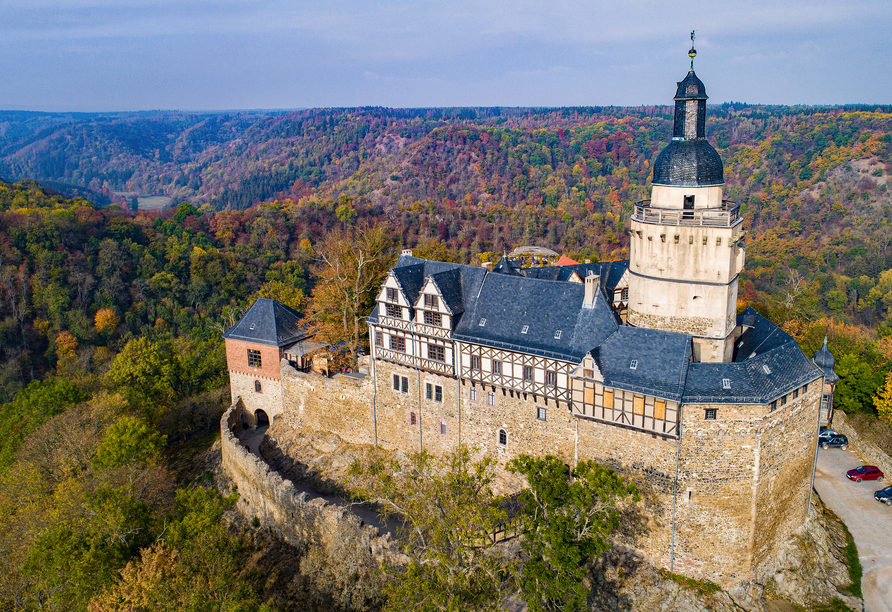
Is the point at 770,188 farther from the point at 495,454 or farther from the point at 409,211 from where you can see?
the point at 495,454

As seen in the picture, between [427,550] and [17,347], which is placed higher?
[427,550]

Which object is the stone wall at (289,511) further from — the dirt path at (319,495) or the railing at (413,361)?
the railing at (413,361)

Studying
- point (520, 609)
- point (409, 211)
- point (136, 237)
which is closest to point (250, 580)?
point (520, 609)

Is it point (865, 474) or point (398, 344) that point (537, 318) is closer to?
point (398, 344)

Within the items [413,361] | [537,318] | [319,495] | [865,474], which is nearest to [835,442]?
[865,474]

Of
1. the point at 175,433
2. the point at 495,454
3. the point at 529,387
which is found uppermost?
the point at 529,387

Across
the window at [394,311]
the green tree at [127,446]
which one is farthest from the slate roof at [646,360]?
the green tree at [127,446]
